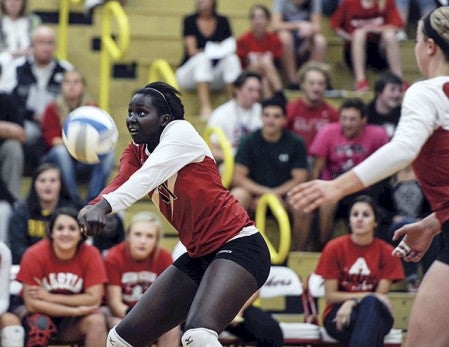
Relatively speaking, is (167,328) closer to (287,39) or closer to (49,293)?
(49,293)

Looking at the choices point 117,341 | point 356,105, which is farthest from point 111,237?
point 117,341

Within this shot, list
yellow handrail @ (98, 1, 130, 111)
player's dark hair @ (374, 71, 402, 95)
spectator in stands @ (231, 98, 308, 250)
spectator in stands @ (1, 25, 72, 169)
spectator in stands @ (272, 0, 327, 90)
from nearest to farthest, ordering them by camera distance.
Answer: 1. spectator in stands @ (231, 98, 308, 250)
2. spectator in stands @ (1, 25, 72, 169)
3. yellow handrail @ (98, 1, 130, 111)
4. player's dark hair @ (374, 71, 402, 95)
5. spectator in stands @ (272, 0, 327, 90)

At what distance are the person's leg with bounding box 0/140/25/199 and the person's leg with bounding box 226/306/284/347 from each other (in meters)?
2.67

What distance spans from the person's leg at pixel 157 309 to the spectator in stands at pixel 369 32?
662 centimetres

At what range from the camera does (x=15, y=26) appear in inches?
495

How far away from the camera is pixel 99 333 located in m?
9.33

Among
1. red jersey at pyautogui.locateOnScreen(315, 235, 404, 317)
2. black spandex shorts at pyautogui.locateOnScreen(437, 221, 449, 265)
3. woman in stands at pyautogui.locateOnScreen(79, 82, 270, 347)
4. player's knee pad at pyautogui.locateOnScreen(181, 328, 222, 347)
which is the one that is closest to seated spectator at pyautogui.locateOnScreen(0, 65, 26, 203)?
red jersey at pyautogui.locateOnScreen(315, 235, 404, 317)

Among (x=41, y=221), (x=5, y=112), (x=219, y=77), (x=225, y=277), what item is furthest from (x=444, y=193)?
(x=219, y=77)

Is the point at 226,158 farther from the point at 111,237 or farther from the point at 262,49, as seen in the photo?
the point at 262,49

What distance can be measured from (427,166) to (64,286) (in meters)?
3.93

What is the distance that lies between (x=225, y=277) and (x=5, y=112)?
16.9 feet

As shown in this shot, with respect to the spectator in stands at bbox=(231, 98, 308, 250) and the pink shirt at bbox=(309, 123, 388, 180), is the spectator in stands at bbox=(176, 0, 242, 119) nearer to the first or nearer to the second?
the spectator in stands at bbox=(231, 98, 308, 250)

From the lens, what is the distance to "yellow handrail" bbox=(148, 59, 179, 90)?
11794mm

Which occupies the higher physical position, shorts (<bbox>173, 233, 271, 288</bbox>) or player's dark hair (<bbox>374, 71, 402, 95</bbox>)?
player's dark hair (<bbox>374, 71, 402, 95</bbox>)
